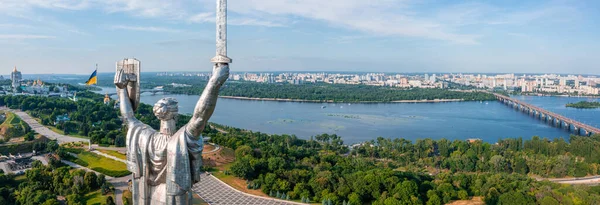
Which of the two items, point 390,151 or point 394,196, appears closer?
point 394,196

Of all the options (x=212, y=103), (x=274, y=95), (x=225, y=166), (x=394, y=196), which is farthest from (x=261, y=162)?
(x=274, y=95)

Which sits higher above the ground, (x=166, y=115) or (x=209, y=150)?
(x=166, y=115)

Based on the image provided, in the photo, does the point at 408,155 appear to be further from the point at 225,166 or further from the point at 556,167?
the point at 225,166

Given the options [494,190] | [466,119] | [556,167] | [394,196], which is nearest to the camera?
[394,196]

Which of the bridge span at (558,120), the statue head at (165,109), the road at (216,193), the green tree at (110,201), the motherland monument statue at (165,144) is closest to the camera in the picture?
the motherland monument statue at (165,144)

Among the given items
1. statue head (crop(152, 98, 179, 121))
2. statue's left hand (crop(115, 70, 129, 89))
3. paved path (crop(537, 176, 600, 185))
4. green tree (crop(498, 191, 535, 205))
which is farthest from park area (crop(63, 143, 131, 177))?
paved path (crop(537, 176, 600, 185))

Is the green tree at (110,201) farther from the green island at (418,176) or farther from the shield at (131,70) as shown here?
the shield at (131,70)

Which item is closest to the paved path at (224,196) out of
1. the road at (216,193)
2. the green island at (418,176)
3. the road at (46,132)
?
the road at (216,193)

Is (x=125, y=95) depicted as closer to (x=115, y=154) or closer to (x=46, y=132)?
(x=115, y=154)
